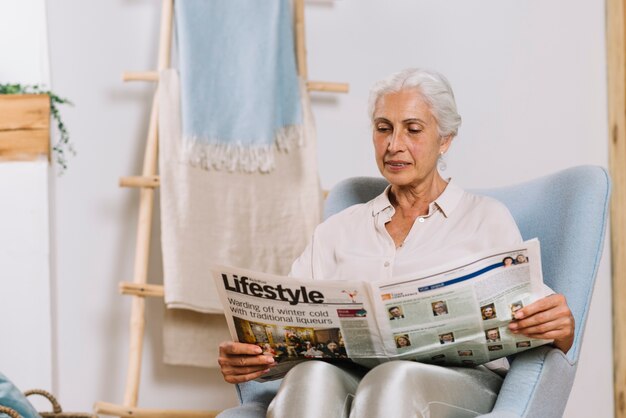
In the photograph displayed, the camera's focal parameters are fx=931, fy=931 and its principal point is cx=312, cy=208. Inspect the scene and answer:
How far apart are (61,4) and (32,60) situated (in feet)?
0.69

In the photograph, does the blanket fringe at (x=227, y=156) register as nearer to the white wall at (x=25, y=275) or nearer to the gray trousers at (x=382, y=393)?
the white wall at (x=25, y=275)

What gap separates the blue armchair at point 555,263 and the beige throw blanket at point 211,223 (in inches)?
29.1

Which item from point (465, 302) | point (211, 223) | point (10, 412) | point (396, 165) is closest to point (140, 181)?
point (211, 223)

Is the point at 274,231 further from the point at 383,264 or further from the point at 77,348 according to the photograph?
the point at 383,264

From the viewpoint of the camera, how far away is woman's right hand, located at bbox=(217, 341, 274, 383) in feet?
5.18

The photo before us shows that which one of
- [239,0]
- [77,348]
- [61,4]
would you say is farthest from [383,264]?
[61,4]

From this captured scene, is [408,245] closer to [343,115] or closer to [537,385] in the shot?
[537,385]

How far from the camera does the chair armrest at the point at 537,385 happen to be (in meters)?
1.50

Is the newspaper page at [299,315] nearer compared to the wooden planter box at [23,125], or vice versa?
the newspaper page at [299,315]

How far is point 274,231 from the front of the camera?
264cm

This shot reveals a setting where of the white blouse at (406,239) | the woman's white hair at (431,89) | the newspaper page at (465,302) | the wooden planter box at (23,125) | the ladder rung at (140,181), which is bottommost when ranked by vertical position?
the newspaper page at (465,302)

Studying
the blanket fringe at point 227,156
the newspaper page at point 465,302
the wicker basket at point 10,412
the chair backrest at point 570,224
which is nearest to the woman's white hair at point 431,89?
the chair backrest at point 570,224

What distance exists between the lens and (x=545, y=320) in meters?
1.48

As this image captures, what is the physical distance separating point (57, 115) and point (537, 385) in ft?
5.35
